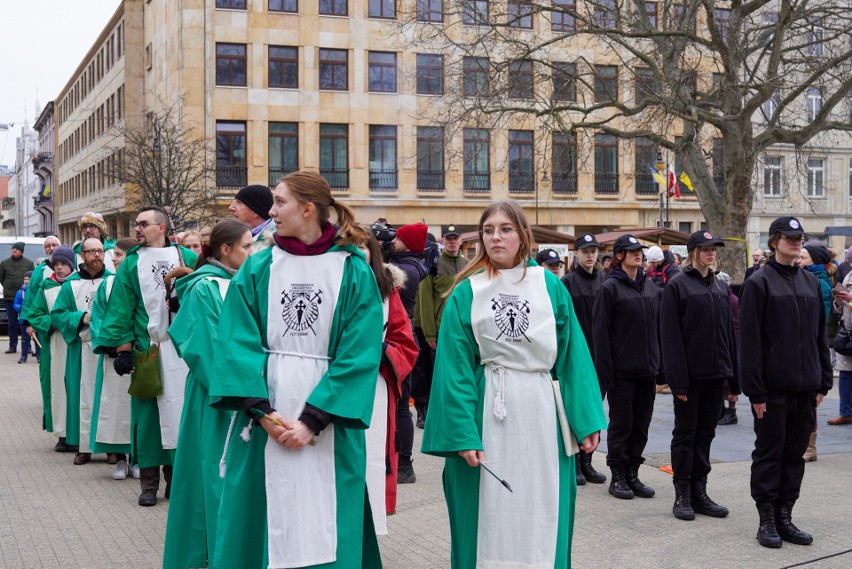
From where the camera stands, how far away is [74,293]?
9602mm

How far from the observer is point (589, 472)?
845 centimetres

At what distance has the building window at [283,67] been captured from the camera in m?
42.9

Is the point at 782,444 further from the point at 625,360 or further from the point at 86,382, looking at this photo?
the point at 86,382

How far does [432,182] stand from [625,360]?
3779 cm

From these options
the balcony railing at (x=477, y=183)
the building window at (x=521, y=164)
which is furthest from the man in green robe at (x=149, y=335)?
the building window at (x=521, y=164)

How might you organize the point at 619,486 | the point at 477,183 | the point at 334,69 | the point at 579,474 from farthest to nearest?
the point at 477,183 < the point at 334,69 < the point at 579,474 < the point at 619,486

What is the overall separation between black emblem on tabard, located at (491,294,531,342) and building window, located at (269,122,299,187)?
39.3 metres

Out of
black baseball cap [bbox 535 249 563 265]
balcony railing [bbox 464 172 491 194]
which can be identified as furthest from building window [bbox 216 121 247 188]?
black baseball cap [bbox 535 249 563 265]

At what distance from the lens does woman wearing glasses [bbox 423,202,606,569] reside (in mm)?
4445

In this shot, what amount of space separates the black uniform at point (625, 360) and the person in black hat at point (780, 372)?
132 centimetres

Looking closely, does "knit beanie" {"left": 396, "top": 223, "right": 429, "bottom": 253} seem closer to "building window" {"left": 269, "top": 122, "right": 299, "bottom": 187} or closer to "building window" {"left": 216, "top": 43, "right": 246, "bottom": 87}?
"building window" {"left": 269, "top": 122, "right": 299, "bottom": 187}

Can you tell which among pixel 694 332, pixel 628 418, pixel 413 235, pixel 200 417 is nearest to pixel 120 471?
pixel 413 235

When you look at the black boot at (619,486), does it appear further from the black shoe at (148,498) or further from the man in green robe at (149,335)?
the black shoe at (148,498)

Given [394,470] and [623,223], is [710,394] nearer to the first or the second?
[394,470]
